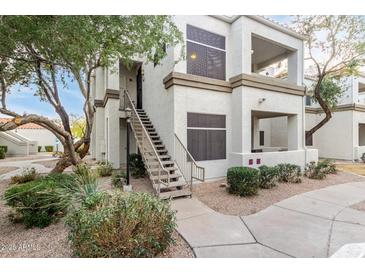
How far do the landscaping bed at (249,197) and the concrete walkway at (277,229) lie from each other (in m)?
0.27

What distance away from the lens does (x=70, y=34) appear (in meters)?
4.45

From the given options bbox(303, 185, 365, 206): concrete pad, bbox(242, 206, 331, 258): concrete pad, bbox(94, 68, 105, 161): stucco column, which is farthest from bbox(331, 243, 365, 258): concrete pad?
bbox(94, 68, 105, 161): stucco column

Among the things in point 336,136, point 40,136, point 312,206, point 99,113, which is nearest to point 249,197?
point 312,206

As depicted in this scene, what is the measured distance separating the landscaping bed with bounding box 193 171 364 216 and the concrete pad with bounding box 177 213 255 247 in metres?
0.53

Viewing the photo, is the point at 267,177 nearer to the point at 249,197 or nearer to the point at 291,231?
the point at 249,197

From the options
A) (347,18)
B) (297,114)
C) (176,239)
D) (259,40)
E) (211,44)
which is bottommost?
(176,239)

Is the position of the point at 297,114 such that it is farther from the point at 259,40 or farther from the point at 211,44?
the point at 211,44

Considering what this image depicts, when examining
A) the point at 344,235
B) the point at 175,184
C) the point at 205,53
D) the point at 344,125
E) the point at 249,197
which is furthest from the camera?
the point at 344,125

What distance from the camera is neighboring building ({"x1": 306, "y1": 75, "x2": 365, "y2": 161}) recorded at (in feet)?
46.4

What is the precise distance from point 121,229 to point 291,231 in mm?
3321

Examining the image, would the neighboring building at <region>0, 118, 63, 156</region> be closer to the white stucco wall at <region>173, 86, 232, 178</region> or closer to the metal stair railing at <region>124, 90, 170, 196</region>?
the metal stair railing at <region>124, 90, 170, 196</region>

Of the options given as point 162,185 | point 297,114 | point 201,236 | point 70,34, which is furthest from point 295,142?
point 70,34

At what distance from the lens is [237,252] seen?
3156mm
